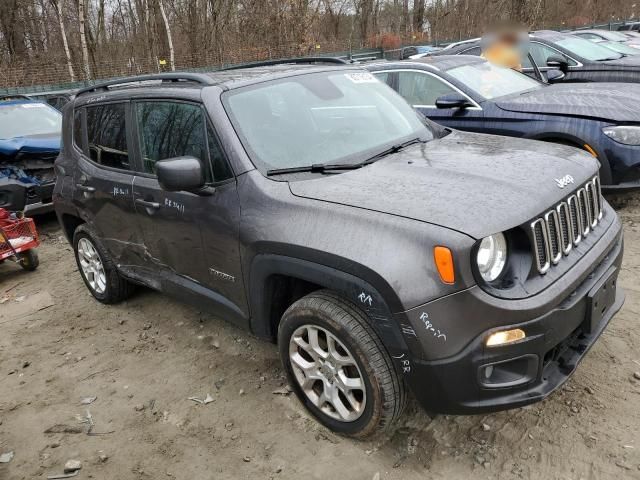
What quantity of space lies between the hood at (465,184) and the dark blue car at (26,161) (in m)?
5.10

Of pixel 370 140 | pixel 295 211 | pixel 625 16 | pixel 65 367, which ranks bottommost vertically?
pixel 65 367

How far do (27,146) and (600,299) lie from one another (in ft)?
23.7

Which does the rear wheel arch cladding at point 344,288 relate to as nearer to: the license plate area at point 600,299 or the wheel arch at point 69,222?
the license plate area at point 600,299

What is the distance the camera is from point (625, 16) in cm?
3294

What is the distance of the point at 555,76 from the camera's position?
7219 millimetres

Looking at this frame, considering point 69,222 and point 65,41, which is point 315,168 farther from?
point 65,41

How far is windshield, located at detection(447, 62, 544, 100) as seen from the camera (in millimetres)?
5996

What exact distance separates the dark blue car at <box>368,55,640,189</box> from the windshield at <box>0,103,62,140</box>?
204 inches

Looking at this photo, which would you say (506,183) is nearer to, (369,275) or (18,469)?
(369,275)

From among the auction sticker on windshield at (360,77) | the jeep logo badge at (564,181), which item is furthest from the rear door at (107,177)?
the jeep logo badge at (564,181)

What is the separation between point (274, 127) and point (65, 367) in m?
2.38

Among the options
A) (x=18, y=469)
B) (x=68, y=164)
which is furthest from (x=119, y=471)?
(x=68, y=164)

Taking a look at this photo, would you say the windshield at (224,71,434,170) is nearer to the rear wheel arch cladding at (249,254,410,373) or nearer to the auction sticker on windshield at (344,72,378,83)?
the auction sticker on windshield at (344,72,378,83)

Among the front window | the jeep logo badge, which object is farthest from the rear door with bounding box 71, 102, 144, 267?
the front window
